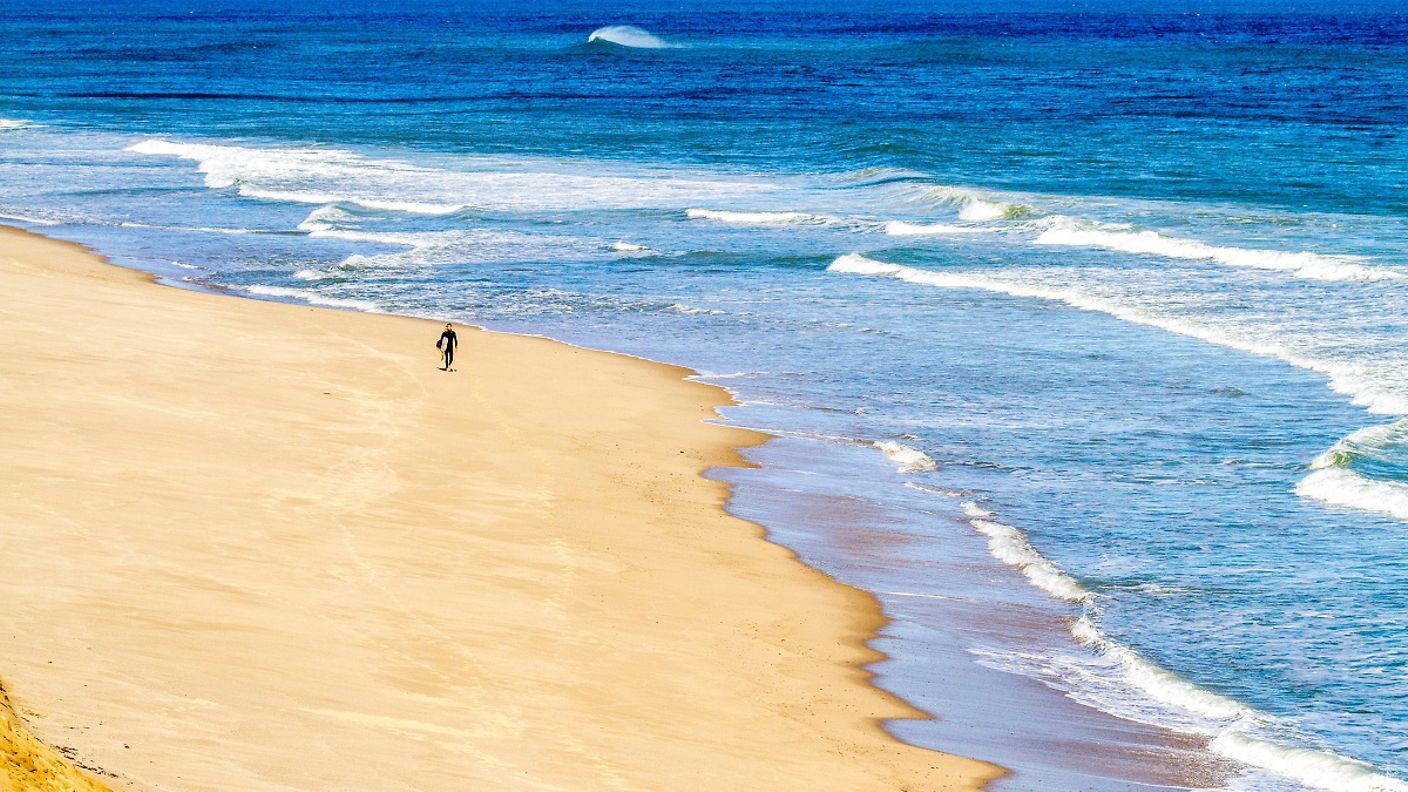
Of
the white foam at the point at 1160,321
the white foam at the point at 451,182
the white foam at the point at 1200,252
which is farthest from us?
the white foam at the point at 451,182

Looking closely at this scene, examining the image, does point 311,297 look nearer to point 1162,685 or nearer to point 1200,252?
point 1200,252

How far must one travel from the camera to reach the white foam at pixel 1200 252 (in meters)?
28.5

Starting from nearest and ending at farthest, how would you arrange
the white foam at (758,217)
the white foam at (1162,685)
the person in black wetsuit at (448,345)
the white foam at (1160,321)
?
the white foam at (1162,685), the white foam at (1160,321), the person in black wetsuit at (448,345), the white foam at (758,217)

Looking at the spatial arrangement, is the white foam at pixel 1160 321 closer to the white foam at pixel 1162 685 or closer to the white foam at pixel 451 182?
the white foam at pixel 1162 685

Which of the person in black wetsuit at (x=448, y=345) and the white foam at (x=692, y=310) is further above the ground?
the white foam at (x=692, y=310)

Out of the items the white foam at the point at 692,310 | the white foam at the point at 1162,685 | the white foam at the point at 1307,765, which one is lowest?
the white foam at the point at 1307,765

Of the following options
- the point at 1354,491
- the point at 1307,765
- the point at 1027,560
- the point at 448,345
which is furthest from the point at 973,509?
the point at 448,345

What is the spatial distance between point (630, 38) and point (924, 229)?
8792 centimetres

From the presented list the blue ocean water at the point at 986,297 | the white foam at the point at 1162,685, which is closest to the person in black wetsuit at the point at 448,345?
the blue ocean water at the point at 986,297

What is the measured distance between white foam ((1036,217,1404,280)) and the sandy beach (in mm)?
13856

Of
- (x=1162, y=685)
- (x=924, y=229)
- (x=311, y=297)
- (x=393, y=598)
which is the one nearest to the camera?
(x=1162, y=685)

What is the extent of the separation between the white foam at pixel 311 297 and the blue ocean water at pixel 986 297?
0.49 ft

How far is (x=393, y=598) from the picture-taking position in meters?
11.9

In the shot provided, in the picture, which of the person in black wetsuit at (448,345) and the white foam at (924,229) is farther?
the white foam at (924,229)
